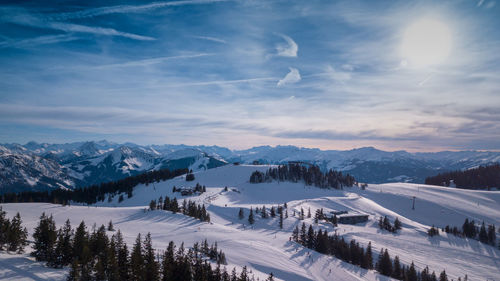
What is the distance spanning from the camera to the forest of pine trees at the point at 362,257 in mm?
67312

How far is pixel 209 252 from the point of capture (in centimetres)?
5272

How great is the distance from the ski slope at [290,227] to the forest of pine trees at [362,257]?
5119mm

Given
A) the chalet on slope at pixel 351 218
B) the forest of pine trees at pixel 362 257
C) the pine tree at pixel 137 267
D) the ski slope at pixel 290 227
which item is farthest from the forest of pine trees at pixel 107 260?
the chalet on slope at pixel 351 218

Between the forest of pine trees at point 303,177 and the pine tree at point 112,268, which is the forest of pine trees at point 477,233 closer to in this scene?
the forest of pine trees at point 303,177

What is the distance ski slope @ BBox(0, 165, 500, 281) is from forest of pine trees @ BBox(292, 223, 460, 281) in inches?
202

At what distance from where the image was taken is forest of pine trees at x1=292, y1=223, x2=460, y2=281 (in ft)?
221

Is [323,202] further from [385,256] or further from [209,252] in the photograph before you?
[209,252]

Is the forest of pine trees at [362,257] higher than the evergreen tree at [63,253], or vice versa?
the evergreen tree at [63,253]

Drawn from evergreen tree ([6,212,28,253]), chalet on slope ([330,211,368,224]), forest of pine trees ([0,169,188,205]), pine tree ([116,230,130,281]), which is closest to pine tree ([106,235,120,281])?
pine tree ([116,230,130,281])

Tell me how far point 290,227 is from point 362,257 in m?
29.4

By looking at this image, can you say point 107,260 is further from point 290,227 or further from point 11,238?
point 290,227

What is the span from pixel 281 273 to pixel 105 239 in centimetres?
3518

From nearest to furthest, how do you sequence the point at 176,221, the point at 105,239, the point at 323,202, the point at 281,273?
1. the point at 105,239
2. the point at 281,273
3. the point at 176,221
4. the point at 323,202

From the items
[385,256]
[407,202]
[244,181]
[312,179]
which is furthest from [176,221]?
[407,202]
